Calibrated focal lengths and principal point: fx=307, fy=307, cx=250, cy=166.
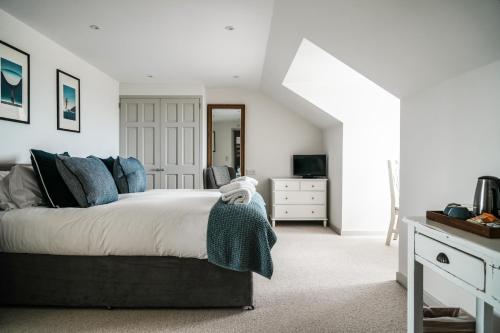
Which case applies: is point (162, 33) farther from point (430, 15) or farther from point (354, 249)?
point (354, 249)

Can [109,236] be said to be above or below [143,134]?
below

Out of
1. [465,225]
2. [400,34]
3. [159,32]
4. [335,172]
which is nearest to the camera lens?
[465,225]

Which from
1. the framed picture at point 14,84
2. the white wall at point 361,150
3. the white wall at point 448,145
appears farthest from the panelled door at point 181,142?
the white wall at point 448,145

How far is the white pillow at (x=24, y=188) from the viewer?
92.0 inches

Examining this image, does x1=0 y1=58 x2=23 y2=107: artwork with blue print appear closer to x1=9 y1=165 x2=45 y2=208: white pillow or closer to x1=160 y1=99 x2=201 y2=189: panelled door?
x1=9 y1=165 x2=45 y2=208: white pillow

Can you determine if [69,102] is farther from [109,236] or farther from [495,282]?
[495,282]

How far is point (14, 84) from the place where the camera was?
9.53 ft

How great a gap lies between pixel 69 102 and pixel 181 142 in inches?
76.3

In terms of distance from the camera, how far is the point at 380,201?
Answer: 4504mm

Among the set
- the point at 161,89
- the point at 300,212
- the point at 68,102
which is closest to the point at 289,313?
the point at 300,212

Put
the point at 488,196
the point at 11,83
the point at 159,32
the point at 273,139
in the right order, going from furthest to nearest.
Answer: the point at 273,139, the point at 159,32, the point at 11,83, the point at 488,196

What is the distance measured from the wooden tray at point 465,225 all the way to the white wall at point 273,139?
4160mm

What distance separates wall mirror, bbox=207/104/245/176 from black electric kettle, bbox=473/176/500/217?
4401 mm

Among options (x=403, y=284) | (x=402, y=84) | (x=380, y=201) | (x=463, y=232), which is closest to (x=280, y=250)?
(x=403, y=284)
